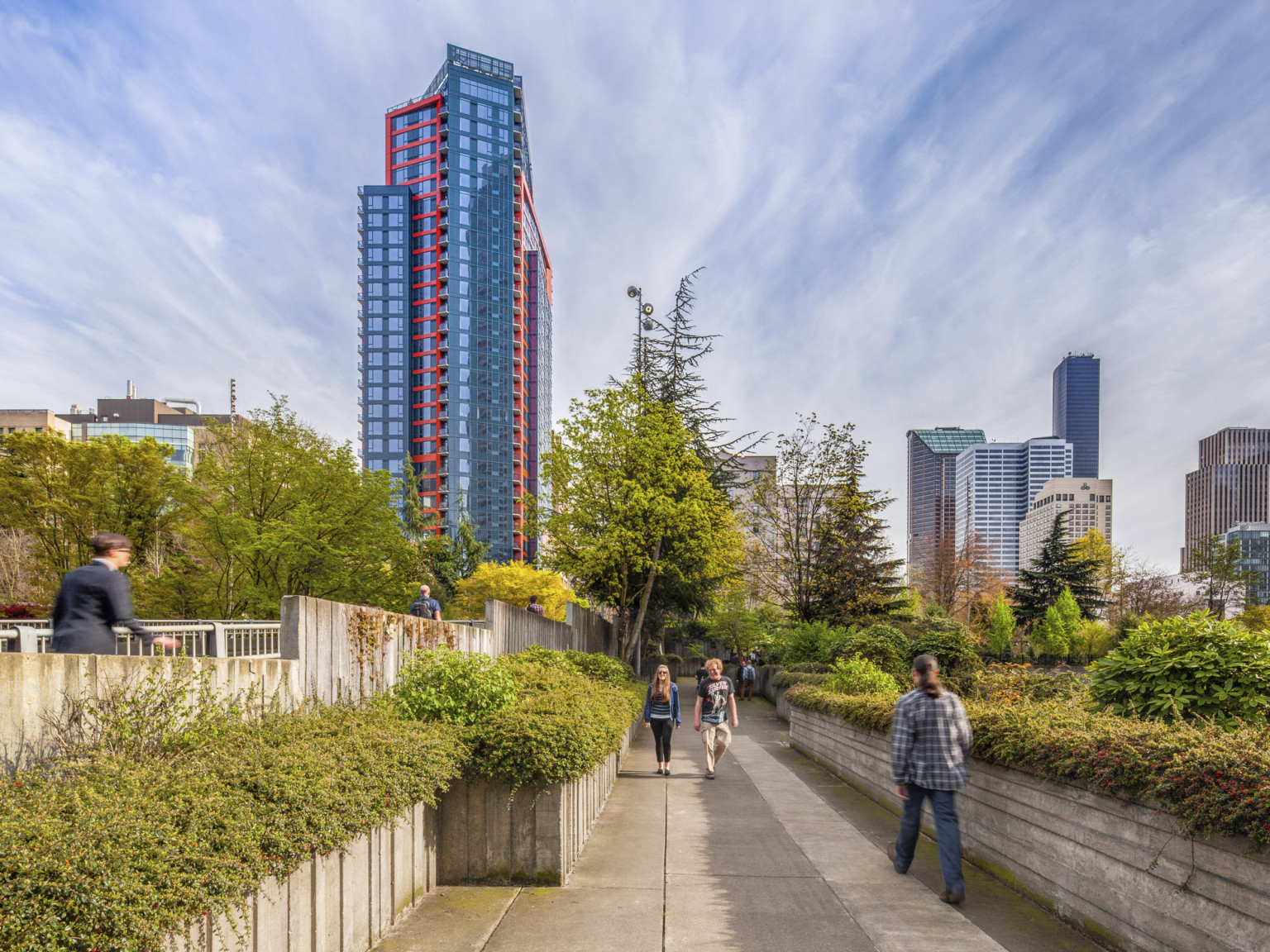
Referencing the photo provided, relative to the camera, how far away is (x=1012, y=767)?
6273 mm

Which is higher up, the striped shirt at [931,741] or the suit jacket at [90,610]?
the suit jacket at [90,610]

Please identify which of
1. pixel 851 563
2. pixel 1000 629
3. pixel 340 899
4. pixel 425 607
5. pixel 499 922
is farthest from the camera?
pixel 1000 629

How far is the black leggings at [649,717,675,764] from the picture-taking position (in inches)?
465

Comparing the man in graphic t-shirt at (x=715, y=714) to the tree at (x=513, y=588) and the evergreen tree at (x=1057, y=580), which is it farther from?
the evergreen tree at (x=1057, y=580)

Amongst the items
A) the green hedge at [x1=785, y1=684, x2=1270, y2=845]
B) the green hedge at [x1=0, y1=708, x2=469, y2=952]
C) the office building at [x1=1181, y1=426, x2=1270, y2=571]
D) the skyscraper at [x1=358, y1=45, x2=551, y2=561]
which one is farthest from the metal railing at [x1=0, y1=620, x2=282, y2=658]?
the office building at [x1=1181, y1=426, x2=1270, y2=571]

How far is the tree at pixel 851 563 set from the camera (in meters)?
33.0

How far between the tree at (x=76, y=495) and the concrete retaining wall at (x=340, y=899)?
85.8 ft

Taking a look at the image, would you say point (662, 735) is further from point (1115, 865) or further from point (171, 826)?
point (171, 826)

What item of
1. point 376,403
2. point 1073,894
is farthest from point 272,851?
point 376,403

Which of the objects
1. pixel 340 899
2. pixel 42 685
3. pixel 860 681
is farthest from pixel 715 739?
pixel 42 685

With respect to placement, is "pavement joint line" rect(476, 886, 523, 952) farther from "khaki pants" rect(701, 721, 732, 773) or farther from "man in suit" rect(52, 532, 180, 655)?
"khaki pants" rect(701, 721, 732, 773)

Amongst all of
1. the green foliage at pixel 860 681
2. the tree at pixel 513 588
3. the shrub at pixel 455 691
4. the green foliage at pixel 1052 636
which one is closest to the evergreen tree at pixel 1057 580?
the green foliage at pixel 1052 636

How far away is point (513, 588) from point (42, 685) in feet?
165

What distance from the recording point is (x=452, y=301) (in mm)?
104562
